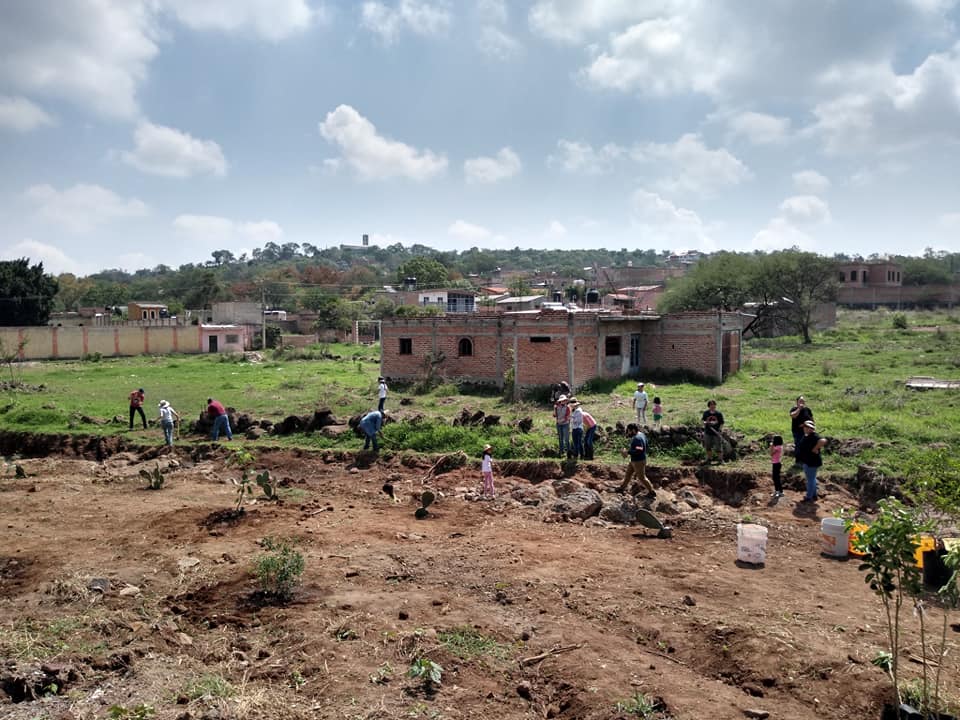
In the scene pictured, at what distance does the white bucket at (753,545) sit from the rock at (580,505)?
3194mm

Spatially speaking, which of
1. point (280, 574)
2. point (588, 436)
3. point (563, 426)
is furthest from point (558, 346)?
point (280, 574)

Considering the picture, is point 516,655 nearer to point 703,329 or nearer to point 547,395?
point 547,395

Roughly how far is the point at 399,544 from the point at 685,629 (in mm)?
4987

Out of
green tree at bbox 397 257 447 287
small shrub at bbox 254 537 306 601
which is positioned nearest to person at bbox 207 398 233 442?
small shrub at bbox 254 537 306 601

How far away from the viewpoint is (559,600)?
908 centimetres

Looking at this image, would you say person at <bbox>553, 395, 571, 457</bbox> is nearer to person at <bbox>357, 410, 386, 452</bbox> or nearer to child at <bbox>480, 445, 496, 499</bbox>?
child at <bbox>480, 445, 496, 499</bbox>

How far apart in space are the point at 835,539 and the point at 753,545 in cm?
140

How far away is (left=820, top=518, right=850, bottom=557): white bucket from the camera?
10.6m

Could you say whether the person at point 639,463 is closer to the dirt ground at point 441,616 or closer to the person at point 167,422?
the dirt ground at point 441,616

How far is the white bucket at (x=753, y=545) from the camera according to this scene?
10336 millimetres

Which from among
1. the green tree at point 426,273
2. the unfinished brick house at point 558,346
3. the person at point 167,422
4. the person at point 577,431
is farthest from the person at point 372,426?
the green tree at point 426,273

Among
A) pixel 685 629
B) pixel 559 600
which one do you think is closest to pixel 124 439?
pixel 559 600

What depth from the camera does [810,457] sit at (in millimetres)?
12766

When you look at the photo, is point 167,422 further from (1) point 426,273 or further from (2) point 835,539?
(1) point 426,273
